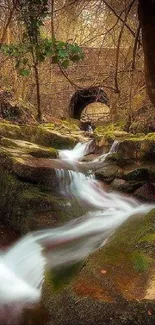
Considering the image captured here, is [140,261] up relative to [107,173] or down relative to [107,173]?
up

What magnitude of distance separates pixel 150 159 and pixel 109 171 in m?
1.06

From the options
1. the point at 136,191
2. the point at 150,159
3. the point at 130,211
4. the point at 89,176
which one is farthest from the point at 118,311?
the point at 150,159

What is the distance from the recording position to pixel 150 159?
771 cm

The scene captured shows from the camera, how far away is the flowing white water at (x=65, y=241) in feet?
12.0

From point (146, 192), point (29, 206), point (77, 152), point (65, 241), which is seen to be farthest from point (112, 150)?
point (65, 241)

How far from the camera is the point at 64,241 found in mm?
4820

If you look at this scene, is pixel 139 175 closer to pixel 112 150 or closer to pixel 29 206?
pixel 112 150

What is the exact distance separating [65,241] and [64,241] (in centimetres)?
1

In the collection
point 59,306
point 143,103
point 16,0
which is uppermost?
point 16,0

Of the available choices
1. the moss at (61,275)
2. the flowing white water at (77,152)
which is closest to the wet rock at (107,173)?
the flowing white water at (77,152)

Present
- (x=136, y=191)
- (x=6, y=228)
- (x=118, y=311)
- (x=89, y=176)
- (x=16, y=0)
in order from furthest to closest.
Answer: (x=89, y=176) → (x=136, y=191) → (x=6, y=228) → (x=16, y=0) → (x=118, y=311)

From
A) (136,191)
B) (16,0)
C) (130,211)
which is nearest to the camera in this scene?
(16,0)

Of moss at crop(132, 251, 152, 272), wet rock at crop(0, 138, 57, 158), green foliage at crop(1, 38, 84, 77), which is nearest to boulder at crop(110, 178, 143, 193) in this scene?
wet rock at crop(0, 138, 57, 158)

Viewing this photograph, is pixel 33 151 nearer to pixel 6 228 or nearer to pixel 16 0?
pixel 6 228
